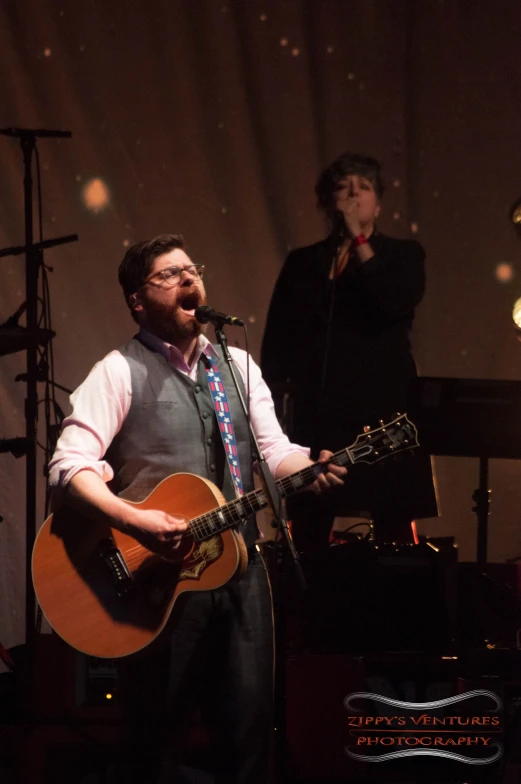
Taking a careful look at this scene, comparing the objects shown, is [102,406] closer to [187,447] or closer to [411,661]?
[187,447]

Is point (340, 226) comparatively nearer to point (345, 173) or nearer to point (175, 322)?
point (345, 173)

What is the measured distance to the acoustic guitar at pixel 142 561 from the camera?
9.09 feet

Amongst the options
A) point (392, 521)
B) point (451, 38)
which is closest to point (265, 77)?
point (451, 38)

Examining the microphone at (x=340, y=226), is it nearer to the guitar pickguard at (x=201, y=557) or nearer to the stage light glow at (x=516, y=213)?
the stage light glow at (x=516, y=213)

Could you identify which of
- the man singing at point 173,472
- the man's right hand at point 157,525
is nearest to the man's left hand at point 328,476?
the man singing at point 173,472

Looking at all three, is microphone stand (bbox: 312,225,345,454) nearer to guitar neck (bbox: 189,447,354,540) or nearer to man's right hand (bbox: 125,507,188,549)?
guitar neck (bbox: 189,447,354,540)

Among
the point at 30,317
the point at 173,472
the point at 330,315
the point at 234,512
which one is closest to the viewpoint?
the point at 234,512

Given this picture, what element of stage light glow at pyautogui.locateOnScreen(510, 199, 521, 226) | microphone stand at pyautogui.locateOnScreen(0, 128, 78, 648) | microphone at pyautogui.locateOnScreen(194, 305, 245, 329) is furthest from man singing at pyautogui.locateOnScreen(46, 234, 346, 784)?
stage light glow at pyautogui.locateOnScreen(510, 199, 521, 226)

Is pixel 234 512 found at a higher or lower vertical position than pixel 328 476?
lower

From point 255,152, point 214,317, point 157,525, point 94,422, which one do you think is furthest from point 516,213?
point 157,525

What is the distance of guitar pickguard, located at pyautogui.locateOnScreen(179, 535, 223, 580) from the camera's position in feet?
9.06

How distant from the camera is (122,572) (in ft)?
9.34

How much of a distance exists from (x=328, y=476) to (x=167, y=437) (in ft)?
1.66

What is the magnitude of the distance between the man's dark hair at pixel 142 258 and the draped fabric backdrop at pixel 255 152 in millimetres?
1495
